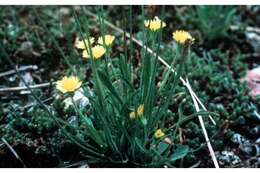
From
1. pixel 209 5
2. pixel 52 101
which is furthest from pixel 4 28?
pixel 209 5

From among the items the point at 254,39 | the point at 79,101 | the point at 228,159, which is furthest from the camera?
the point at 254,39

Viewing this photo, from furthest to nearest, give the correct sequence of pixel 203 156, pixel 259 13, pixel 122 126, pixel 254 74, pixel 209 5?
pixel 259 13 → pixel 209 5 → pixel 254 74 → pixel 203 156 → pixel 122 126

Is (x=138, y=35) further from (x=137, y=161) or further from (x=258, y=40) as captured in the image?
(x=137, y=161)

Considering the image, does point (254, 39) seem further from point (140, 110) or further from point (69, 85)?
point (69, 85)

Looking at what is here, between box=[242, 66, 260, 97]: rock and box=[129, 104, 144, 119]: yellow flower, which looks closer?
box=[129, 104, 144, 119]: yellow flower

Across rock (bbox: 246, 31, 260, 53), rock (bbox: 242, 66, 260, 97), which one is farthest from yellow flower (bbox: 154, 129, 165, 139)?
rock (bbox: 246, 31, 260, 53)

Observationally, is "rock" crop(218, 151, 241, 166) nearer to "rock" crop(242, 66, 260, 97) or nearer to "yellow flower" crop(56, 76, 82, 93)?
"rock" crop(242, 66, 260, 97)

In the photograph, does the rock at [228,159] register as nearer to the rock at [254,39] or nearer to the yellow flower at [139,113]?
the yellow flower at [139,113]

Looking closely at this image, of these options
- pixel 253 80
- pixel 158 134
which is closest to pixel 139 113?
pixel 158 134

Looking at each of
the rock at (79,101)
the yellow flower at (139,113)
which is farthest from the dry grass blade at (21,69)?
the yellow flower at (139,113)

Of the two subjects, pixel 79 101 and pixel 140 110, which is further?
pixel 79 101

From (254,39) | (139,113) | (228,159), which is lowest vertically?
(228,159)
